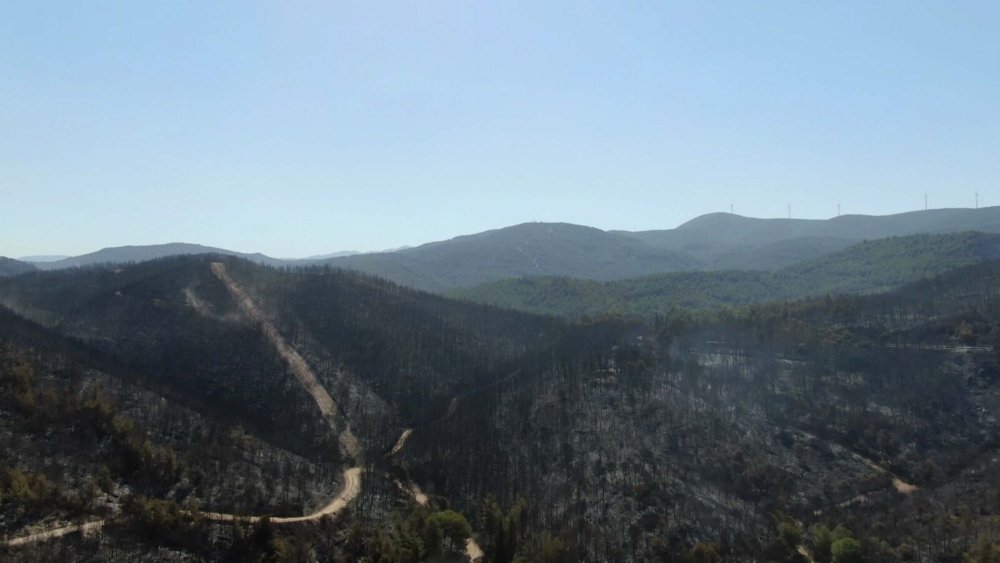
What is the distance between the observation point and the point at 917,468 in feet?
333

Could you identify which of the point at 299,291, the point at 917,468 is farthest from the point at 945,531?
the point at 299,291

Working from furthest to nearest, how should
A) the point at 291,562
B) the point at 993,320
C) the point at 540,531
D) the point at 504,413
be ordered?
the point at 993,320
the point at 504,413
the point at 540,531
the point at 291,562

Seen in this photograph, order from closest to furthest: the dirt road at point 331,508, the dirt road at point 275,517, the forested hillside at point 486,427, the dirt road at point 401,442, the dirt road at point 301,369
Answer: the dirt road at point 275,517
the dirt road at point 331,508
the forested hillside at point 486,427
the dirt road at point 401,442
the dirt road at point 301,369

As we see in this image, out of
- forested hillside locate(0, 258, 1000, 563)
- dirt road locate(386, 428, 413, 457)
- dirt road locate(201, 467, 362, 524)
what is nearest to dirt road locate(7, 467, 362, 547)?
dirt road locate(201, 467, 362, 524)

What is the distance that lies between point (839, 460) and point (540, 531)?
173 ft

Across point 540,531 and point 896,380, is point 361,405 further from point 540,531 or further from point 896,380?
point 896,380

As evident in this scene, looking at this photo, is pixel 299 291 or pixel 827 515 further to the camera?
pixel 299 291

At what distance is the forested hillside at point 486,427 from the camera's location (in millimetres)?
74125

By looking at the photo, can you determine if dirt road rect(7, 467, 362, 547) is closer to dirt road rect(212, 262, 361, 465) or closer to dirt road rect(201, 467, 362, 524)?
dirt road rect(201, 467, 362, 524)

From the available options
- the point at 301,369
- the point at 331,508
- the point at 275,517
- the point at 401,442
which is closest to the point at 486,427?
the point at 401,442

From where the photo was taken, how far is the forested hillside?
74.1 m

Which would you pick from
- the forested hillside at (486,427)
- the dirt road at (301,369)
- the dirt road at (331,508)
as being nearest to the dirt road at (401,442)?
the forested hillside at (486,427)

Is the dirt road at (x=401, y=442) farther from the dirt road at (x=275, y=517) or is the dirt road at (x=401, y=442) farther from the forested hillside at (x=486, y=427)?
the dirt road at (x=275, y=517)

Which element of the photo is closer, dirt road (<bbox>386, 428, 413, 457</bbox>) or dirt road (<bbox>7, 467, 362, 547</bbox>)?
dirt road (<bbox>7, 467, 362, 547</bbox>)
